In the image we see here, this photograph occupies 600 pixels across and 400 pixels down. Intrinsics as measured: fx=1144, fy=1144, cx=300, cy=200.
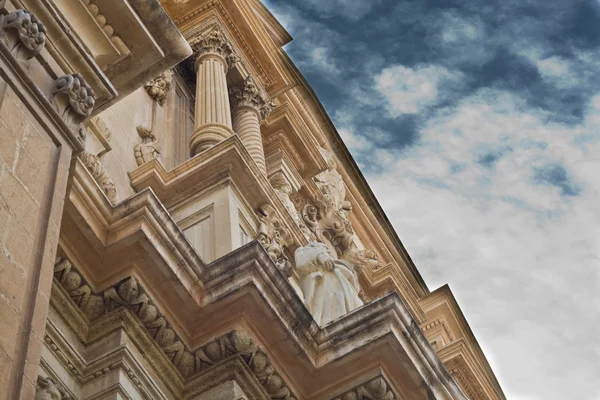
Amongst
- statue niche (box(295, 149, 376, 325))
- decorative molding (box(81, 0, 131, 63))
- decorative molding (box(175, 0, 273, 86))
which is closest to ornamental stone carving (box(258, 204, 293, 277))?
statue niche (box(295, 149, 376, 325))

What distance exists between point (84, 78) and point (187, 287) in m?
2.83

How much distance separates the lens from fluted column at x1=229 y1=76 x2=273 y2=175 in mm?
18156

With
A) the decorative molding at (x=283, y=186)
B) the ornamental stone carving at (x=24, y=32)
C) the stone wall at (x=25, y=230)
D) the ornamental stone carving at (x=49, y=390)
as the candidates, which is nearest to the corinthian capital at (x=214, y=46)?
the decorative molding at (x=283, y=186)

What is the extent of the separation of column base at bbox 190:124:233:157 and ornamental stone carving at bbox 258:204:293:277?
5.02 ft

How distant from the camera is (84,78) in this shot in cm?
818

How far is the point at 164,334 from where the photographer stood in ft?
33.8

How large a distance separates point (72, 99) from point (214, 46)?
1154cm

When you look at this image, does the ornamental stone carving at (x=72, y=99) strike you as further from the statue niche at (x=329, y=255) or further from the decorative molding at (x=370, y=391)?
the statue niche at (x=329, y=255)

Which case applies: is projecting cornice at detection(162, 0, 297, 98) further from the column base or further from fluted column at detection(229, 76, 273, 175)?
the column base

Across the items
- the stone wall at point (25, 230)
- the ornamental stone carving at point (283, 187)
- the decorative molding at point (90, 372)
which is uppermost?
the ornamental stone carving at point (283, 187)

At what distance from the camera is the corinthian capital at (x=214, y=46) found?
Answer: 18875 mm

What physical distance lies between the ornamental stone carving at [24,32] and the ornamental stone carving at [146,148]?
708 centimetres

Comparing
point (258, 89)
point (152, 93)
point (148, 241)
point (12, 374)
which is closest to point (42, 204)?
point (12, 374)

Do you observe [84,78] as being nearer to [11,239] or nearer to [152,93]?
[11,239]
